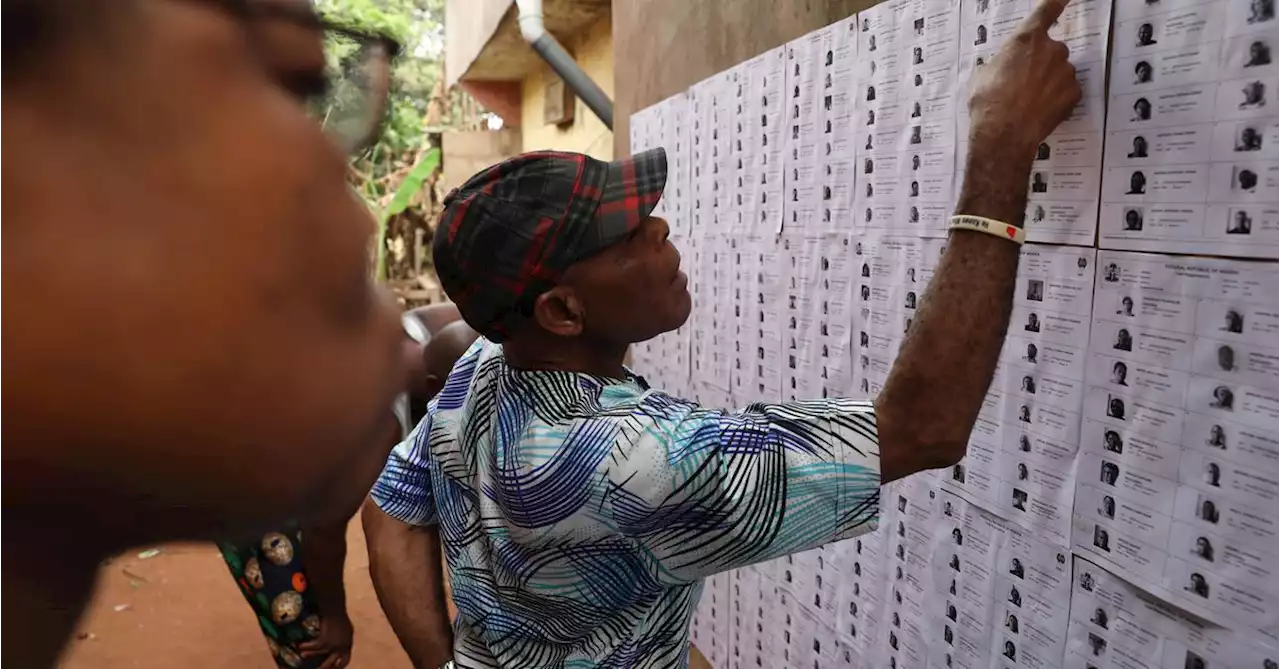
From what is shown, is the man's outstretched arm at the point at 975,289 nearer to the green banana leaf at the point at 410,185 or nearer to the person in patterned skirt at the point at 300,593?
the person in patterned skirt at the point at 300,593

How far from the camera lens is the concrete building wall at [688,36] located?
1715 millimetres

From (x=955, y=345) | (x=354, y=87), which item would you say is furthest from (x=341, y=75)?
(x=955, y=345)

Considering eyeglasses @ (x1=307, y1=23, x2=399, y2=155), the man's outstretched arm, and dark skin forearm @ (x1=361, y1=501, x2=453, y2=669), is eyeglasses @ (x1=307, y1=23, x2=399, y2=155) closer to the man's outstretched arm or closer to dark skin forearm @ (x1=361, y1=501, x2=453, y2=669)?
the man's outstretched arm

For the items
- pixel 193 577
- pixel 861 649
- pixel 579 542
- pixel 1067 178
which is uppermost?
pixel 1067 178

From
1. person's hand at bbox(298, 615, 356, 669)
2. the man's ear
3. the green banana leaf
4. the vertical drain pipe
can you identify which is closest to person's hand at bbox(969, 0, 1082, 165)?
the man's ear

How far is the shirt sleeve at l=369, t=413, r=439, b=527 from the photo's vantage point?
133cm

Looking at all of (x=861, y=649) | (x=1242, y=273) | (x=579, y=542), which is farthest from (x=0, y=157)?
(x=861, y=649)

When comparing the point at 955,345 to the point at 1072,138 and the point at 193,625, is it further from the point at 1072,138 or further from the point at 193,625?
the point at 193,625

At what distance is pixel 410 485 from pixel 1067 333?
102cm

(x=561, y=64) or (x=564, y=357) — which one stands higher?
(x=561, y=64)

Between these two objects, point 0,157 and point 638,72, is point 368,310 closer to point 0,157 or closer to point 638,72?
point 0,157

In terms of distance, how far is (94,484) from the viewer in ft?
0.92

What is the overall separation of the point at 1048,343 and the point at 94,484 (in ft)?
3.59

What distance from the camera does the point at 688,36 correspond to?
2.24m
